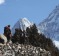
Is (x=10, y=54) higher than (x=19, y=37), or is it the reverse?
(x=19, y=37)

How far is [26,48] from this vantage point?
31234mm

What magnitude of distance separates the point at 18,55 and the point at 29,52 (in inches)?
50.4

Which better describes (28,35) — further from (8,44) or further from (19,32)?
(8,44)

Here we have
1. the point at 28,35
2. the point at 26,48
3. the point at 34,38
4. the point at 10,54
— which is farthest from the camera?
the point at 28,35

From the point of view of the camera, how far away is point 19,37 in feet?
182

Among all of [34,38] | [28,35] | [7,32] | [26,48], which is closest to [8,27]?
[7,32]

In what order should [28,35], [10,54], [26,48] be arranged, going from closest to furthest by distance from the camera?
1. [10,54]
2. [26,48]
3. [28,35]

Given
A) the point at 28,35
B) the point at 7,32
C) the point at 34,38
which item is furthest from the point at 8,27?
the point at 28,35

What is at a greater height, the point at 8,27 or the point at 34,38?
the point at 34,38

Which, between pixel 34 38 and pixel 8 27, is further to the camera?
pixel 34 38

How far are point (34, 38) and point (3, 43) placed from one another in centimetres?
2301

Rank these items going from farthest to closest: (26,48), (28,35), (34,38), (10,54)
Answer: (28,35)
(34,38)
(26,48)
(10,54)

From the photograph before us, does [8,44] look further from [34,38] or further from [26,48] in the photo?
[34,38]

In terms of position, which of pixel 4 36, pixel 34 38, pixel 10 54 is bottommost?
pixel 10 54
